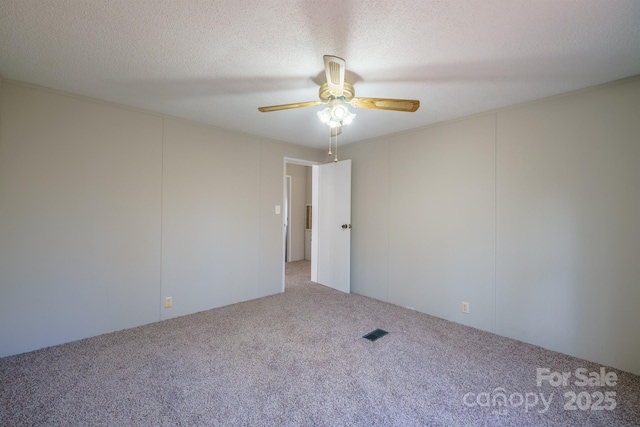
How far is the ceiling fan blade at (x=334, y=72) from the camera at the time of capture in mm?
1560

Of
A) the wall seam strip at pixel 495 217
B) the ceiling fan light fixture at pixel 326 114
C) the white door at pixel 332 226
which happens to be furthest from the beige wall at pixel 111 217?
the wall seam strip at pixel 495 217

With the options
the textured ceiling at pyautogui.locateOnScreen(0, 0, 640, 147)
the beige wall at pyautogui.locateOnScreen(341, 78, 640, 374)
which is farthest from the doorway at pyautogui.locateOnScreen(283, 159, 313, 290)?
the textured ceiling at pyautogui.locateOnScreen(0, 0, 640, 147)

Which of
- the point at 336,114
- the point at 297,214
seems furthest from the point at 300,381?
the point at 297,214

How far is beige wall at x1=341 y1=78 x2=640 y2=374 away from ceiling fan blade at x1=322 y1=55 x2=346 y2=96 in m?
1.93

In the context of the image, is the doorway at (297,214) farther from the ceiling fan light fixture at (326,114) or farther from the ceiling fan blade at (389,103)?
the ceiling fan blade at (389,103)

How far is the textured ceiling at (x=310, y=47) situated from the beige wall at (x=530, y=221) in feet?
1.20

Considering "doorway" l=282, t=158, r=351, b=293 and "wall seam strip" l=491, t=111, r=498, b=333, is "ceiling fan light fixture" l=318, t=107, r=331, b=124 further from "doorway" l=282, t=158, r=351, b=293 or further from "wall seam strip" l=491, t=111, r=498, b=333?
"doorway" l=282, t=158, r=351, b=293

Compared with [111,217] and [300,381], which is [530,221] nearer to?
[300,381]

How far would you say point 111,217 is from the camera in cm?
270

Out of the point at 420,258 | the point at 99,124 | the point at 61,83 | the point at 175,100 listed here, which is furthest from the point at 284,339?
the point at 61,83

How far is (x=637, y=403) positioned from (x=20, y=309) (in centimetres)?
476

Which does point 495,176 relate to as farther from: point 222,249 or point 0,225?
point 0,225

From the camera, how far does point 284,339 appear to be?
105 inches

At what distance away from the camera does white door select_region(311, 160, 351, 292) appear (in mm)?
4207
